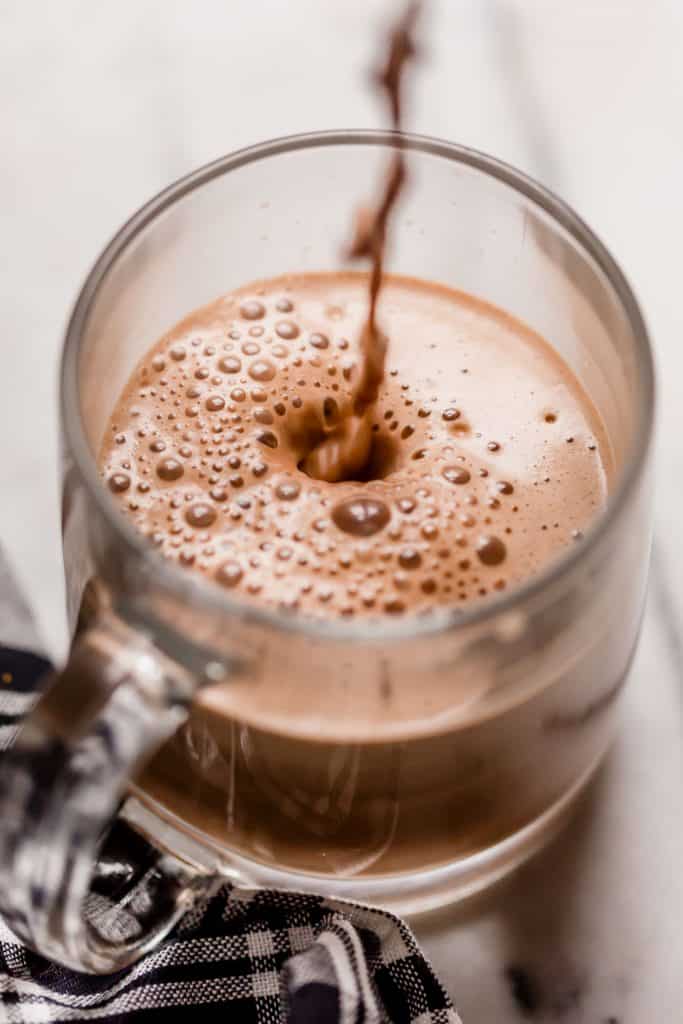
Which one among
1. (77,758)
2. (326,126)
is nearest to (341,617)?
(77,758)

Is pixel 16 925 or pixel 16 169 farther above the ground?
pixel 16 169

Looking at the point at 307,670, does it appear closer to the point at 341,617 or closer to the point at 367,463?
the point at 341,617

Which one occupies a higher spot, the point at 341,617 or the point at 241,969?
the point at 341,617

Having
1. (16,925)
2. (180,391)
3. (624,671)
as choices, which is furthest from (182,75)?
(16,925)

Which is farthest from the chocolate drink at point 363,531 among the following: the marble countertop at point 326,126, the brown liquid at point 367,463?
the marble countertop at point 326,126

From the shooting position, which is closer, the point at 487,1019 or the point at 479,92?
the point at 487,1019

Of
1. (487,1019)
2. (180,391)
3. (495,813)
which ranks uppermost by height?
(180,391)

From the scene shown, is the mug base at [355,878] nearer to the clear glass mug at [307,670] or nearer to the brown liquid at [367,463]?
the clear glass mug at [307,670]

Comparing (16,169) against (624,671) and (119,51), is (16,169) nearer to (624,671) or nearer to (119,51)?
(119,51)
